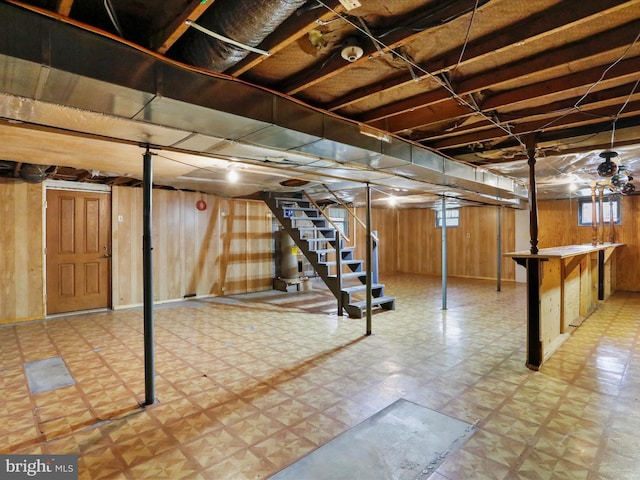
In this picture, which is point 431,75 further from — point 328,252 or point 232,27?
point 328,252

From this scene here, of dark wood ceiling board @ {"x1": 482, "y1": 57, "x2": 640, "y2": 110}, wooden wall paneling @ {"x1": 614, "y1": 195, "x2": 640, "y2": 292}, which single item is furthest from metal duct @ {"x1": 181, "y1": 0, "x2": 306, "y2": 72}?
wooden wall paneling @ {"x1": 614, "y1": 195, "x2": 640, "y2": 292}

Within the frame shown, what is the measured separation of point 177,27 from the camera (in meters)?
1.42

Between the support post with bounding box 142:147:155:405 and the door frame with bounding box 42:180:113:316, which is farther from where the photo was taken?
the door frame with bounding box 42:180:113:316

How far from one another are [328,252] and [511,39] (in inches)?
156

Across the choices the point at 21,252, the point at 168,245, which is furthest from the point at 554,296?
the point at 21,252

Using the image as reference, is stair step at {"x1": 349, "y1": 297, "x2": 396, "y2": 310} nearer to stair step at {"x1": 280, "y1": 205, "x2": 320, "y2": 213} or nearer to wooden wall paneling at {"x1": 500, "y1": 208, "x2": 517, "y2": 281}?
stair step at {"x1": 280, "y1": 205, "x2": 320, "y2": 213}

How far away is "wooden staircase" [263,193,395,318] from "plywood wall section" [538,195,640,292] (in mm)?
5013

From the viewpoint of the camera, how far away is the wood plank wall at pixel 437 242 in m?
8.70

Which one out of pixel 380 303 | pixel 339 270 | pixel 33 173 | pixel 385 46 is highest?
pixel 385 46

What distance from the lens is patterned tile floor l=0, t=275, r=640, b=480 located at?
182cm

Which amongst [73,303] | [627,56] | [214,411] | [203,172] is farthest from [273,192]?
[627,56]

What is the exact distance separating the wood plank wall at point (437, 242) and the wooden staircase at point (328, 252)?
12.8ft

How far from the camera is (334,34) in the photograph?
1.69 meters

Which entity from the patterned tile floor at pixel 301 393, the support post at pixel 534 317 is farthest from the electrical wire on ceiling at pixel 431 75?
the patterned tile floor at pixel 301 393
